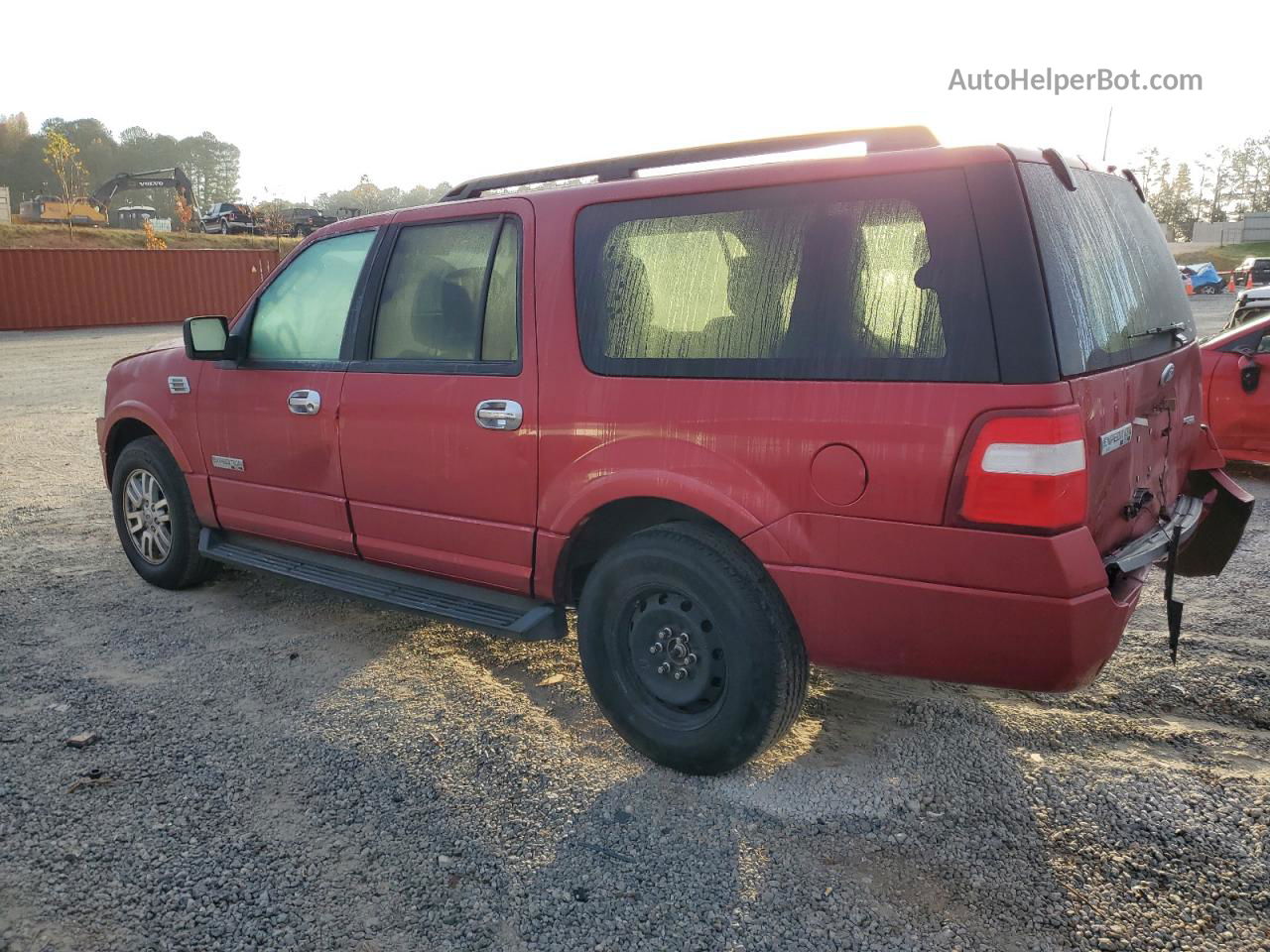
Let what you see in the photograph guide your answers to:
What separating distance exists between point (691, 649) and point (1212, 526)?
2143 mm

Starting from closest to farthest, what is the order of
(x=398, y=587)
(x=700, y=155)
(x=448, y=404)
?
1. (x=700, y=155)
2. (x=448, y=404)
3. (x=398, y=587)

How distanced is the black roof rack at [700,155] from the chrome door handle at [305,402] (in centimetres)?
98

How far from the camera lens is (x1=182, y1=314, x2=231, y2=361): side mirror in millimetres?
4473

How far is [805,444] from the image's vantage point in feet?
9.12

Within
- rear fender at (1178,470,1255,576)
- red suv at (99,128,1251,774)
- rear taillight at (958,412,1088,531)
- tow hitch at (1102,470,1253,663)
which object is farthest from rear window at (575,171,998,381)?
rear fender at (1178,470,1255,576)

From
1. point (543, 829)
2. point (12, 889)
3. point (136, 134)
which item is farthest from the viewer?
point (136, 134)

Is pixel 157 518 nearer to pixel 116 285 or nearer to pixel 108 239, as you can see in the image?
pixel 116 285

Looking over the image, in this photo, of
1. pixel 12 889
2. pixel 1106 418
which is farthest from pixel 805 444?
pixel 12 889

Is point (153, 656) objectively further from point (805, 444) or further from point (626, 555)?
point (805, 444)

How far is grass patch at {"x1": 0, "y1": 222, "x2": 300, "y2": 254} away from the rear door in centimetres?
4444

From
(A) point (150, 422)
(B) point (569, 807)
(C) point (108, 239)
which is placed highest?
(C) point (108, 239)

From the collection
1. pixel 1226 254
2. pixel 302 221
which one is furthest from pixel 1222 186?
pixel 302 221

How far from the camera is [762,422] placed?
2.87 m

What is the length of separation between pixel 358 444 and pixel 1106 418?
2728mm
